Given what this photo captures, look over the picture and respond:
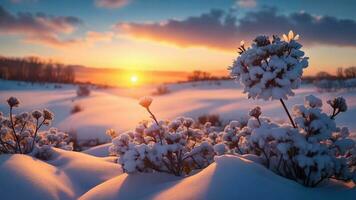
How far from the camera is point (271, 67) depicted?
3.30 meters

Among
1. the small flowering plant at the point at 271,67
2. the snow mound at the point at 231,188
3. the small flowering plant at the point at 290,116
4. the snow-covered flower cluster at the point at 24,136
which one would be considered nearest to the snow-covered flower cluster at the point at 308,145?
the small flowering plant at the point at 290,116

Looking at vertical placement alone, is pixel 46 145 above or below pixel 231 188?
below

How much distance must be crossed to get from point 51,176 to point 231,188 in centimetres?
270

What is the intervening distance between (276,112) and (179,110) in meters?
5.89

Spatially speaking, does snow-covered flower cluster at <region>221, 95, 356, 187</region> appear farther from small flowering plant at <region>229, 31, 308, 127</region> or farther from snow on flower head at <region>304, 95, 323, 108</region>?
small flowering plant at <region>229, 31, 308, 127</region>

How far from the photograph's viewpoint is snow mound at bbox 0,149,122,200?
4078mm

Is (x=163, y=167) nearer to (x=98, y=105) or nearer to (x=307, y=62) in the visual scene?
(x=307, y=62)

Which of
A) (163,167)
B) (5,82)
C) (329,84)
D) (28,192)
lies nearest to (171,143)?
(163,167)

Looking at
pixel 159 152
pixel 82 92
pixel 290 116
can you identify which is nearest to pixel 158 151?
pixel 159 152

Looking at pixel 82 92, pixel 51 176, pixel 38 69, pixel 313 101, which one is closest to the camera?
pixel 313 101

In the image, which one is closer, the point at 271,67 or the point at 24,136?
the point at 271,67

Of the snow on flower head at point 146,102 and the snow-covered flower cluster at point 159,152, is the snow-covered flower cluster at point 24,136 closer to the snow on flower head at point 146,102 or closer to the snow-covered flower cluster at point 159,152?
the snow-covered flower cluster at point 159,152

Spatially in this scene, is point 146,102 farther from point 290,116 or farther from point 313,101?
point 313,101

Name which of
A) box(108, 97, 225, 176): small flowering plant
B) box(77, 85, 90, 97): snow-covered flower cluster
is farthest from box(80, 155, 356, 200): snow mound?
box(77, 85, 90, 97): snow-covered flower cluster
